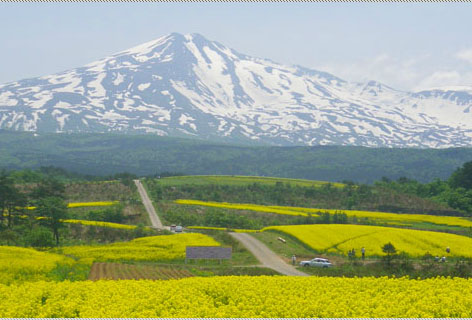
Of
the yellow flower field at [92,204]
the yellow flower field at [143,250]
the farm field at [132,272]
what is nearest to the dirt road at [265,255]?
the yellow flower field at [143,250]

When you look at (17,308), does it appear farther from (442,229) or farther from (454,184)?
(454,184)

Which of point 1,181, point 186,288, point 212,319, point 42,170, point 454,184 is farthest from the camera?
point 42,170

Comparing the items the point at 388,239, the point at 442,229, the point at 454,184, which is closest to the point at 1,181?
the point at 388,239

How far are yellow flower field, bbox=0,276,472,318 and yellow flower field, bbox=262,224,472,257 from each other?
28543 mm

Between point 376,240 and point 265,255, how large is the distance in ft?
48.9

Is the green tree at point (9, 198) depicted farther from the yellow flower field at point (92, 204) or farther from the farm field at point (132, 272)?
the farm field at point (132, 272)

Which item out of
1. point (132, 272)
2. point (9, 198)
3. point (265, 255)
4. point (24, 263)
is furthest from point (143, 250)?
point (9, 198)

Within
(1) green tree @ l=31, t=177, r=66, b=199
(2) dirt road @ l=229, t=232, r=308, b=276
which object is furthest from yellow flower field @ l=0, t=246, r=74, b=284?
(1) green tree @ l=31, t=177, r=66, b=199

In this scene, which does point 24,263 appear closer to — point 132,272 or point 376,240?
point 132,272

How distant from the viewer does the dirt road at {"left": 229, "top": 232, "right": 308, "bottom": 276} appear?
49.7 meters

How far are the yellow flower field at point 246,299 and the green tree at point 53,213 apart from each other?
37.5 metres

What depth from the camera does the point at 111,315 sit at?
22406 mm

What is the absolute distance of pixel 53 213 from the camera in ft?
225

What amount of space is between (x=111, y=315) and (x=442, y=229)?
225ft
